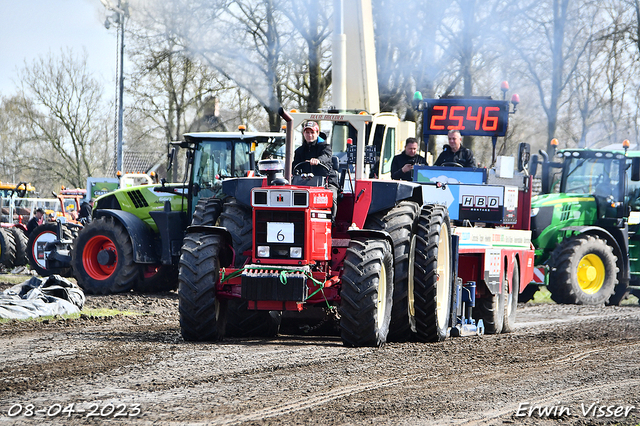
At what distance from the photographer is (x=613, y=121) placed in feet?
108

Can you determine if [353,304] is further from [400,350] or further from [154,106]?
[154,106]

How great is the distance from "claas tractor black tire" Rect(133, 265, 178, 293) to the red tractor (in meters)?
6.01

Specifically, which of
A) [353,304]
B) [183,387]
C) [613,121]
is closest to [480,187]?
[353,304]

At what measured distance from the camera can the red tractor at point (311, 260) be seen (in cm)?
723

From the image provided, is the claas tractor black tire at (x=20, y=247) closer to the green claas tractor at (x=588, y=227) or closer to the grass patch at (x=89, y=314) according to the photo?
the grass patch at (x=89, y=314)

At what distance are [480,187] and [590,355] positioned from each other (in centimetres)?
342

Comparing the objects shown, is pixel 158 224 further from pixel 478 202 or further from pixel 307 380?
pixel 307 380

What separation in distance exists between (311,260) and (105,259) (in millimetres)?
7590

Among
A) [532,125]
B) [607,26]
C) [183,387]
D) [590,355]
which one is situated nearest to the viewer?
[183,387]

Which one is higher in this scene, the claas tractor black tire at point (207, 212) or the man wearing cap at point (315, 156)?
the man wearing cap at point (315, 156)

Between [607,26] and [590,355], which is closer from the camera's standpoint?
[590,355]

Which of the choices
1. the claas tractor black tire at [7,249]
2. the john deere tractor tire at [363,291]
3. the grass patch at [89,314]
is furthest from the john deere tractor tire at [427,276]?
the claas tractor black tire at [7,249]

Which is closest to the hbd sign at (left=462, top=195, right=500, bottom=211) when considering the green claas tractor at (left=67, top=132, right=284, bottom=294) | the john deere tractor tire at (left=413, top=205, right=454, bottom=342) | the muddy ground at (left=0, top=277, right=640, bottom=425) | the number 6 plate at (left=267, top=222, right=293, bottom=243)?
the john deere tractor tire at (left=413, top=205, right=454, bottom=342)


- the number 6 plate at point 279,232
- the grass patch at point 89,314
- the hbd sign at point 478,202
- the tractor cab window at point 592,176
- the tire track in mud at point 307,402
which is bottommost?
the grass patch at point 89,314
